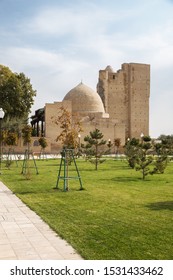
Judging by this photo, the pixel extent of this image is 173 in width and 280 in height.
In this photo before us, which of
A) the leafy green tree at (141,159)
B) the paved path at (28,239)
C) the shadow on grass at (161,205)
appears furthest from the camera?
the leafy green tree at (141,159)

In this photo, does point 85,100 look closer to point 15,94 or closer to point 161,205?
point 15,94

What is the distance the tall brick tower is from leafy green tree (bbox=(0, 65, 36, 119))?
22918mm

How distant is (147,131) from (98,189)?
54.6m

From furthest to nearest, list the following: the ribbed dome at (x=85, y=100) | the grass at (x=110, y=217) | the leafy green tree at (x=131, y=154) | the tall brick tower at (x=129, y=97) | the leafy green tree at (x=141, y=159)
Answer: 1. the tall brick tower at (x=129, y=97)
2. the ribbed dome at (x=85, y=100)
3. the leafy green tree at (x=131, y=154)
4. the leafy green tree at (x=141, y=159)
5. the grass at (x=110, y=217)

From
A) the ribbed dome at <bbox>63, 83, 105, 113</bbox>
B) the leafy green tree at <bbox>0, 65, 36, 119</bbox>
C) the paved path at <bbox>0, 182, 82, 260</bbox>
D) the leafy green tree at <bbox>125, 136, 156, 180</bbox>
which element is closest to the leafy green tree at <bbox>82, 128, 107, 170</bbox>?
the leafy green tree at <bbox>125, 136, 156, 180</bbox>

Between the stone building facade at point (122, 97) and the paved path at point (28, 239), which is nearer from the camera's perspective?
the paved path at point (28, 239)

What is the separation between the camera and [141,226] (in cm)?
646

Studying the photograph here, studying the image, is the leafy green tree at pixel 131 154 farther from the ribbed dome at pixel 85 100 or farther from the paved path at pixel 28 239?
the ribbed dome at pixel 85 100

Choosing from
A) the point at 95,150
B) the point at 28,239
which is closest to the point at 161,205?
the point at 28,239

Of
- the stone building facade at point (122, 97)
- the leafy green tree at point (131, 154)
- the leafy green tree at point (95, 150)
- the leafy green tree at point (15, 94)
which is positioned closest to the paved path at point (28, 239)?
the leafy green tree at point (131, 154)

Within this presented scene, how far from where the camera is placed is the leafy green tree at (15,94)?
41.0m

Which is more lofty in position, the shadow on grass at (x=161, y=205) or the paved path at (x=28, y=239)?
the shadow on grass at (x=161, y=205)

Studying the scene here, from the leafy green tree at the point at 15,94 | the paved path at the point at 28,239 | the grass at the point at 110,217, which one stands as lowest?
the paved path at the point at 28,239

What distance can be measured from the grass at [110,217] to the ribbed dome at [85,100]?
156 ft
